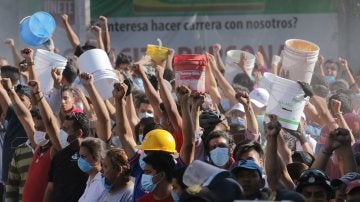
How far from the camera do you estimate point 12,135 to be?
13.1 meters

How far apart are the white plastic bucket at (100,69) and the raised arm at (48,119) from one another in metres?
1.08

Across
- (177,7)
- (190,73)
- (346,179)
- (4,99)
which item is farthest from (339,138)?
(177,7)

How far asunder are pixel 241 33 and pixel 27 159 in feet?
33.1

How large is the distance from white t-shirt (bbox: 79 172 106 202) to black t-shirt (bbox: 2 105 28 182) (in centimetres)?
262

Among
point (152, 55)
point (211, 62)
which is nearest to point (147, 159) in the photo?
point (211, 62)

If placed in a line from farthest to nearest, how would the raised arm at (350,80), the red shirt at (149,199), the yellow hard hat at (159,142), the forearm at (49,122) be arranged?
1. the raised arm at (350,80)
2. the forearm at (49,122)
3. the yellow hard hat at (159,142)
4. the red shirt at (149,199)

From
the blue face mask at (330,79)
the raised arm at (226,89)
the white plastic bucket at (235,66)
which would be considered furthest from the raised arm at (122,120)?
the blue face mask at (330,79)

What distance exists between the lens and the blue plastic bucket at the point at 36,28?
48.3ft

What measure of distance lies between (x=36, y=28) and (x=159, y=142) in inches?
205

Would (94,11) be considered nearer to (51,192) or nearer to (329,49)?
(329,49)

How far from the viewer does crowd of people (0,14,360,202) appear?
347 inches

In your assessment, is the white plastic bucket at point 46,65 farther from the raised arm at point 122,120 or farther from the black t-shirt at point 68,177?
the raised arm at point 122,120

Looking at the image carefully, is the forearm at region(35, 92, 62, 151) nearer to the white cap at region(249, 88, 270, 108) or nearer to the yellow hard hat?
the yellow hard hat

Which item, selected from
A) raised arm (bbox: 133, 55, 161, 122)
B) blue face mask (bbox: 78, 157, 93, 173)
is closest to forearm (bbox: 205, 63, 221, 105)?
raised arm (bbox: 133, 55, 161, 122)
